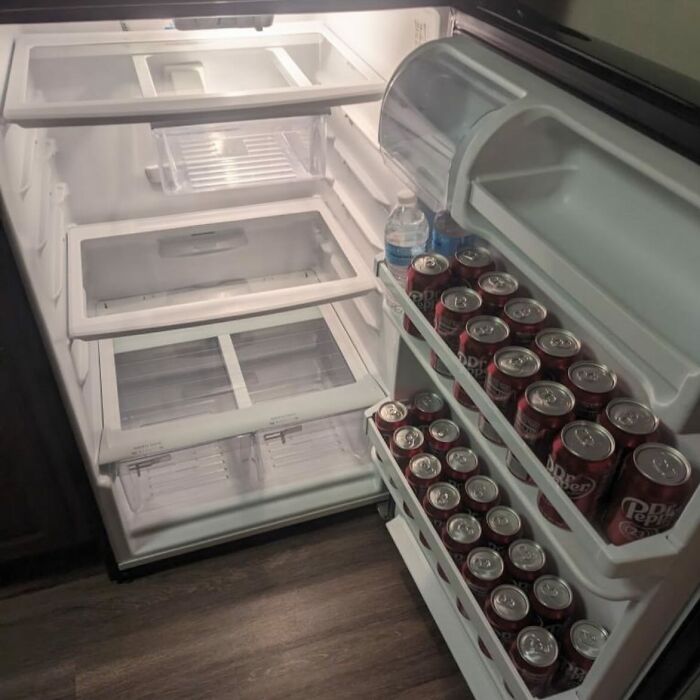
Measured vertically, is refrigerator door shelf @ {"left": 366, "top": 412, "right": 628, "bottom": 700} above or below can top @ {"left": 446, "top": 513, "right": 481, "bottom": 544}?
below

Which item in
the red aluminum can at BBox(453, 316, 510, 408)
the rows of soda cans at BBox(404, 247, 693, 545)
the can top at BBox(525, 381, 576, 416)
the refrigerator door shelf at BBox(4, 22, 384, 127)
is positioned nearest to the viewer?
the rows of soda cans at BBox(404, 247, 693, 545)

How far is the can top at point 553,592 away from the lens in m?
1.11

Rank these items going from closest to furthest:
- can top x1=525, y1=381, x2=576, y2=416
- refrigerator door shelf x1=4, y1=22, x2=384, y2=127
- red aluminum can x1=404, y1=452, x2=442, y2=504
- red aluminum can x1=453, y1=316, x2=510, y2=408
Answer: can top x1=525, y1=381, x2=576, y2=416
red aluminum can x1=453, y1=316, x2=510, y2=408
refrigerator door shelf x1=4, y1=22, x2=384, y2=127
red aluminum can x1=404, y1=452, x2=442, y2=504

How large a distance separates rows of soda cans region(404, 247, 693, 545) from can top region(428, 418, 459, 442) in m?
0.30

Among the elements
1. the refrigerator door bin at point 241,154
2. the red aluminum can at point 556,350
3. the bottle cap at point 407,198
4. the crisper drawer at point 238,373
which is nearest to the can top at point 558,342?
the red aluminum can at point 556,350

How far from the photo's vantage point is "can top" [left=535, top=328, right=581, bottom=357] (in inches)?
36.7

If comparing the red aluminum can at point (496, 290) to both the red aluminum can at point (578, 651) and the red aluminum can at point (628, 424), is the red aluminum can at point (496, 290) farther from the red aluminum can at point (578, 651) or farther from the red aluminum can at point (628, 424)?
the red aluminum can at point (578, 651)

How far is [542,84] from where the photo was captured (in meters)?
0.89

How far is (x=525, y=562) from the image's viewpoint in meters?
1.18

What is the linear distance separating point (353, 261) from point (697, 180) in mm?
974

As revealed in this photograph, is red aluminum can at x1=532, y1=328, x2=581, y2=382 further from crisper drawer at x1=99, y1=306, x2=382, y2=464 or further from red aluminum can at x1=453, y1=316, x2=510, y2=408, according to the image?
crisper drawer at x1=99, y1=306, x2=382, y2=464

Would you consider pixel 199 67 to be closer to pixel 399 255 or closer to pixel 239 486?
pixel 399 255

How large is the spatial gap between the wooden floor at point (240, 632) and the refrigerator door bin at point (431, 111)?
0.95m

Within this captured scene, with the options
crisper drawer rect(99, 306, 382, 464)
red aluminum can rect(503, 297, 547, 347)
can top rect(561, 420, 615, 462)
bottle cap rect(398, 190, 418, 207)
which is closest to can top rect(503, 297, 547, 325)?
red aluminum can rect(503, 297, 547, 347)
